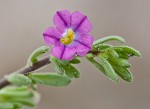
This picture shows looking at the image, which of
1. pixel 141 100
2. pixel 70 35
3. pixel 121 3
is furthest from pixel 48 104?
pixel 70 35

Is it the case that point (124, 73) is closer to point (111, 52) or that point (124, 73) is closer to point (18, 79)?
point (111, 52)

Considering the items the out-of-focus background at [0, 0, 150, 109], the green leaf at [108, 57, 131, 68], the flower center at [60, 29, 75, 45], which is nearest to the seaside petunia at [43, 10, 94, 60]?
the flower center at [60, 29, 75, 45]

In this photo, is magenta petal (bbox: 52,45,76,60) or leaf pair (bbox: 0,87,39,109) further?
magenta petal (bbox: 52,45,76,60)

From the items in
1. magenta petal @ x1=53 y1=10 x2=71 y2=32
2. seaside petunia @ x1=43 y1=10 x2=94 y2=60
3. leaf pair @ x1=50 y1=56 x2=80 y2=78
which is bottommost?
leaf pair @ x1=50 y1=56 x2=80 y2=78

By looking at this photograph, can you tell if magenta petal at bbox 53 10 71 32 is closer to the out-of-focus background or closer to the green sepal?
the green sepal

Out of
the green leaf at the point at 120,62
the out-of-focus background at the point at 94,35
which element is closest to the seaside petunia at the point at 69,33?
the green leaf at the point at 120,62

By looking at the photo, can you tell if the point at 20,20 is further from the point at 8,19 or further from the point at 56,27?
the point at 56,27

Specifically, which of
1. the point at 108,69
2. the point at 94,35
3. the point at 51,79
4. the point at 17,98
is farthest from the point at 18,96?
the point at 94,35

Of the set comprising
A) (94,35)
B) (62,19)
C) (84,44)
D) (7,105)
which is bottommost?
(7,105)
